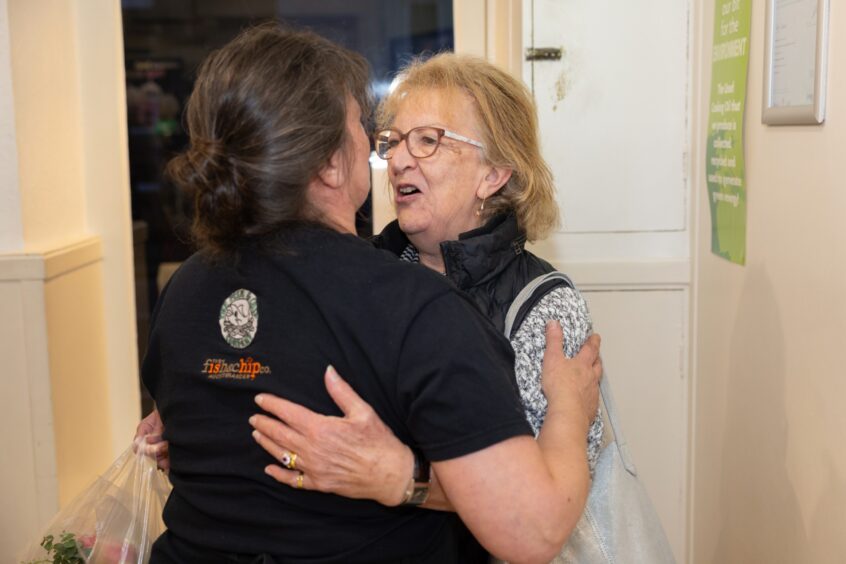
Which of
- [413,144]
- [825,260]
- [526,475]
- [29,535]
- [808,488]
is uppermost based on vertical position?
[413,144]

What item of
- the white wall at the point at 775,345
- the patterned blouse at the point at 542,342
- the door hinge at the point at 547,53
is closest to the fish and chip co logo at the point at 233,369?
the patterned blouse at the point at 542,342

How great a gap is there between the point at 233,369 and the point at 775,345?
4.43 feet

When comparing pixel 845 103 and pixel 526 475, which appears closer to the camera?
pixel 526 475

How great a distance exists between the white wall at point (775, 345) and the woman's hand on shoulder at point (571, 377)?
0.46 metres

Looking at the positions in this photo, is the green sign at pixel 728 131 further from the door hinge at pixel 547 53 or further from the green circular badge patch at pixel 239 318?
the green circular badge patch at pixel 239 318

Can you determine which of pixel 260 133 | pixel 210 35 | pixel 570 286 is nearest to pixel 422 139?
pixel 570 286

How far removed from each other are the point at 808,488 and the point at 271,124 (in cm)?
138

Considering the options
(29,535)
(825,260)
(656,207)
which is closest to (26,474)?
(29,535)

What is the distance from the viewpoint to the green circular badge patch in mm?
1348

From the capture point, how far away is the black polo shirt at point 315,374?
4.19 ft

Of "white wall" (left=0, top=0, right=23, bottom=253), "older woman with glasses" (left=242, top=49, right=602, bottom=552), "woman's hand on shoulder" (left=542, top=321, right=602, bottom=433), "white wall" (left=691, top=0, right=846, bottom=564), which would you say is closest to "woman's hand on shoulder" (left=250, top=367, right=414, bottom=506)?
"woman's hand on shoulder" (left=542, top=321, right=602, bottom=433)

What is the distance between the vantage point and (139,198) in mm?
3529

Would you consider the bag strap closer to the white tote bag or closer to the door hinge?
the white tote bag

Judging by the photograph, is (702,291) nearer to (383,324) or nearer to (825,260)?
(825,260)
